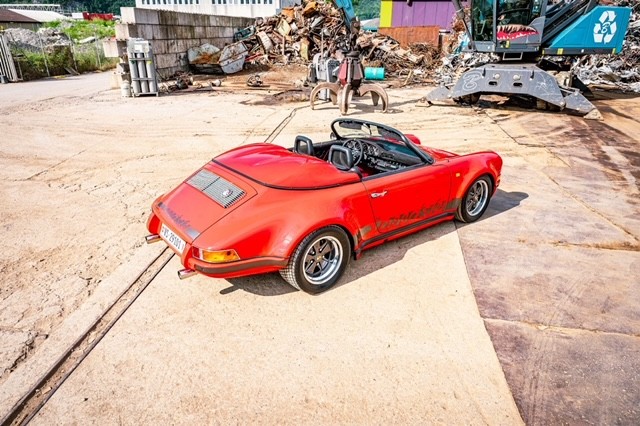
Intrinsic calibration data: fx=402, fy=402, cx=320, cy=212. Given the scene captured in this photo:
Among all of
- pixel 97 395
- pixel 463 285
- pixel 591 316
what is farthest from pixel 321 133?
pixel 97 395

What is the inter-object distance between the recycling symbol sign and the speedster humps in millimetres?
10615

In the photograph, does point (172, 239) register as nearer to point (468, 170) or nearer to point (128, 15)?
point (468, 170)

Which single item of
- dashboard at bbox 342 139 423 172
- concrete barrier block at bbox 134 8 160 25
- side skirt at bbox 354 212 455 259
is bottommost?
side skirt at bbox 354 212 455 259

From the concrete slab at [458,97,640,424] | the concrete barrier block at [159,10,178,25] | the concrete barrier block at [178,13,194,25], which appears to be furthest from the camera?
the concrete barrier block at [178,13,194,25]

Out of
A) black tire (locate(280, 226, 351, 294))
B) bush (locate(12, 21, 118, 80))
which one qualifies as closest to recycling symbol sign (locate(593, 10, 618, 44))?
black tire (locate(280, 226, 351, 294))

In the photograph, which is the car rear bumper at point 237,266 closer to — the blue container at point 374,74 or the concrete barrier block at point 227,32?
the blue container at point 374,74

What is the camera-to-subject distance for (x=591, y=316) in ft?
10.7

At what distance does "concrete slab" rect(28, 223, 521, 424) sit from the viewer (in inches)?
95.1

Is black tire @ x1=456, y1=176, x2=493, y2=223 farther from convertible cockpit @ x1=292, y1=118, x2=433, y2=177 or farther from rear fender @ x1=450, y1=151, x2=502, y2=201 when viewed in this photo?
convertible cockpit @ x1=292, y1=118, x2=433, y2=177

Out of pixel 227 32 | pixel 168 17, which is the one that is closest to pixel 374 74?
pixel 168 17

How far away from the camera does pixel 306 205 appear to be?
129 inches

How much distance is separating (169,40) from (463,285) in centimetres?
1874

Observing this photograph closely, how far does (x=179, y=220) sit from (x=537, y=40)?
12082 mm

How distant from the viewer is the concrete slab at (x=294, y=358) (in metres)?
2.42
